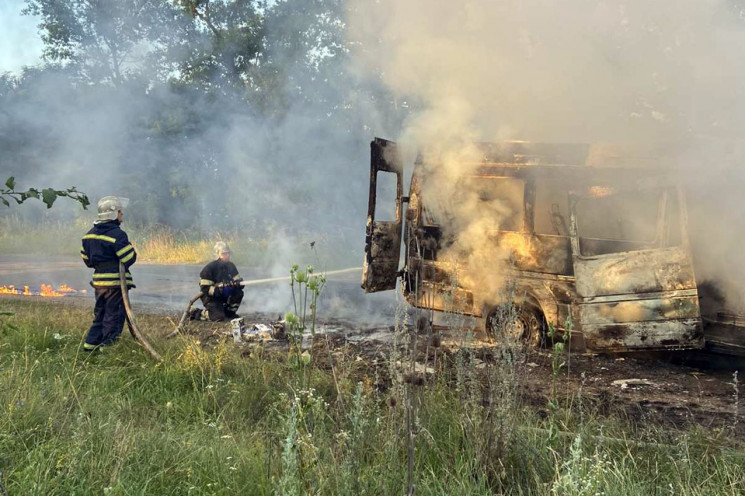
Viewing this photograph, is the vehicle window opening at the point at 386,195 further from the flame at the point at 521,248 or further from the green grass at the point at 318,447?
the green grass at the point at 318,447

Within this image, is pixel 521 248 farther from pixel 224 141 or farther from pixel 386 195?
pixel 224 141

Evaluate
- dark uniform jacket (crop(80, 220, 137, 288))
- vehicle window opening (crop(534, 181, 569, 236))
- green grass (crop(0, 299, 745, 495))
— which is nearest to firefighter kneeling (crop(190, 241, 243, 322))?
dark uniform jacket (crop(80, 220, 137, 288))

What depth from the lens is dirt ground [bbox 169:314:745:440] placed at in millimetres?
4316

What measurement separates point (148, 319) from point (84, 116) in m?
12.3

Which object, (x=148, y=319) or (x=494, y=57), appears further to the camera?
(x=494, y=57)

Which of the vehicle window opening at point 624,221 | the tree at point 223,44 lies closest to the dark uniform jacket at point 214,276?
the vehicle window opening at point 624,221

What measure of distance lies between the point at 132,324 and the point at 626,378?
4904mm

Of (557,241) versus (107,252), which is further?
(557,241)

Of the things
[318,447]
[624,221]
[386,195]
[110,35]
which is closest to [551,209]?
[624,221]

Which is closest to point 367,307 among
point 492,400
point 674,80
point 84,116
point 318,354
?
point 318,354

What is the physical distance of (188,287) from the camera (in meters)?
11.6

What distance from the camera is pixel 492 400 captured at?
2.84m

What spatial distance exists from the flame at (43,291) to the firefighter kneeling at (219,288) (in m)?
3.88

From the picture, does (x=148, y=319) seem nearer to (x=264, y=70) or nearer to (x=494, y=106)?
(x=494, y=106)
